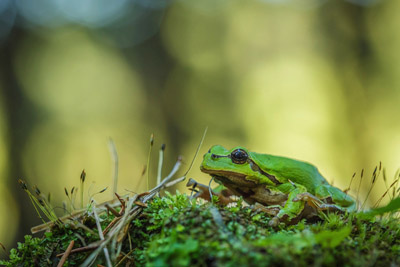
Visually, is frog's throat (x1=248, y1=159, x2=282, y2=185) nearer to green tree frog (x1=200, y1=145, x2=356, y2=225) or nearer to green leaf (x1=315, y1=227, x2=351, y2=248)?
green tree frog (x1=200, y1=145, x2=356, y2=225)

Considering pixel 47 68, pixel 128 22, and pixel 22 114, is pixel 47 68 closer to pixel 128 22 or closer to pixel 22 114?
pixel 22 114

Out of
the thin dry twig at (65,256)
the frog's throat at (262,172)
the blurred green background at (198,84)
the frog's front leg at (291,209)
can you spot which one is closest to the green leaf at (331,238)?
the frog's front leg at (291,209)

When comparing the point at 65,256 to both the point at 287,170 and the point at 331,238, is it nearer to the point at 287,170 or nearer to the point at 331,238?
the point at 331,238

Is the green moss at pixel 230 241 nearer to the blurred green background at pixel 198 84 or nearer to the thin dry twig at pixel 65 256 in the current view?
the thin dry twig at pixel 65 256

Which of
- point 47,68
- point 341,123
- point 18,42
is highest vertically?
point 18,42

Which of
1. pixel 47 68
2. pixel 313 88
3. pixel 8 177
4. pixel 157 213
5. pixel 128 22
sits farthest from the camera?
pixel 128 22

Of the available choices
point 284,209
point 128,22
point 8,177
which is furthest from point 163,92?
point 284,209
